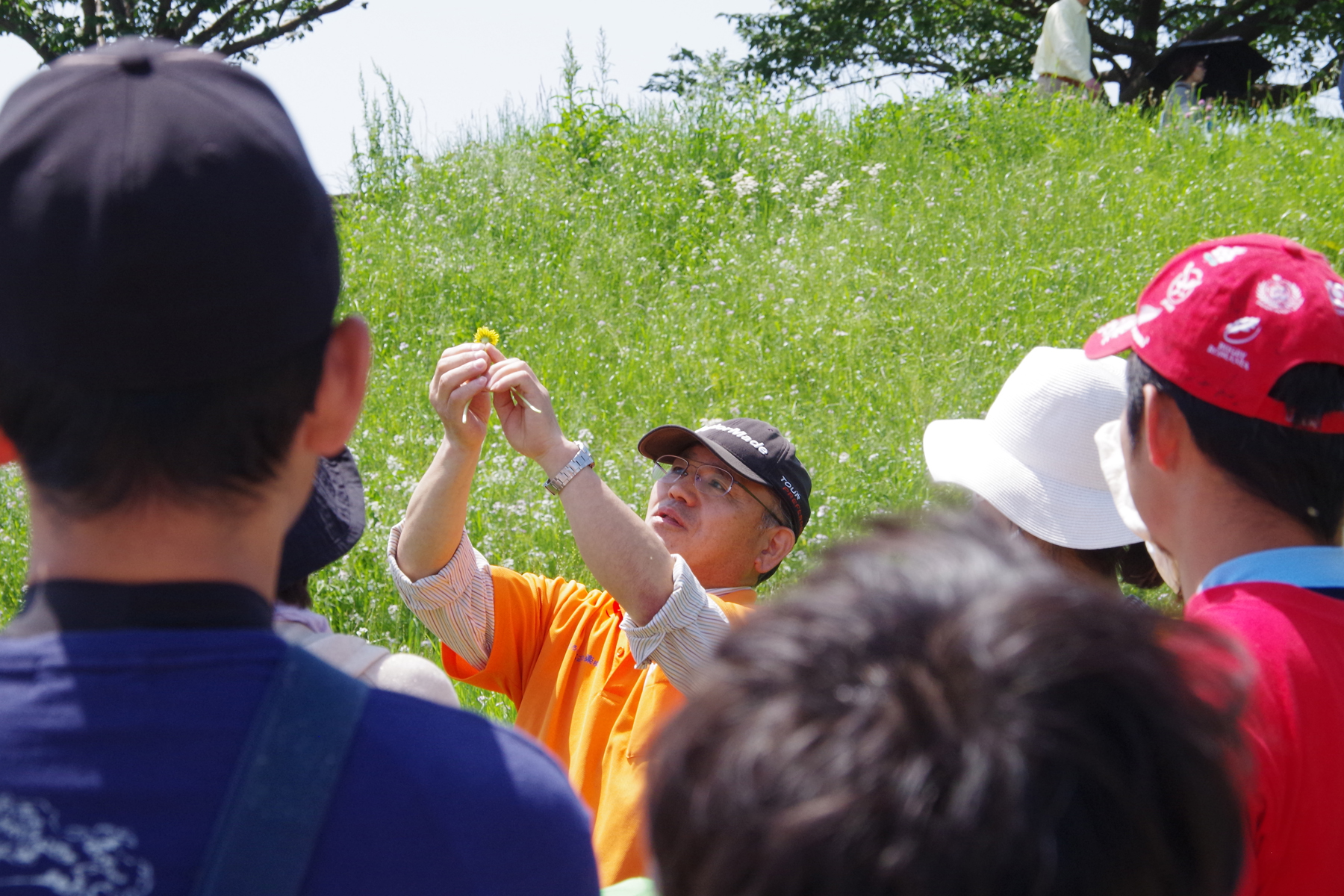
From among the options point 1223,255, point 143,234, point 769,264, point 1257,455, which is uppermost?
point 143,234

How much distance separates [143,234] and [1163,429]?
1.31 m

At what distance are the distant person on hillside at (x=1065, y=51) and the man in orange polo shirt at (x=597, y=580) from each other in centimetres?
931

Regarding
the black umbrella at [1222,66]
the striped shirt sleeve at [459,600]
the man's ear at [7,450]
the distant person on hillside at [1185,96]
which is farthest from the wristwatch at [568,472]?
the black umbrella at [1222,66]

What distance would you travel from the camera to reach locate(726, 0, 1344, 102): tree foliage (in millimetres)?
19422

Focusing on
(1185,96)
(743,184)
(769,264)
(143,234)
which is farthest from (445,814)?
(1185,96)

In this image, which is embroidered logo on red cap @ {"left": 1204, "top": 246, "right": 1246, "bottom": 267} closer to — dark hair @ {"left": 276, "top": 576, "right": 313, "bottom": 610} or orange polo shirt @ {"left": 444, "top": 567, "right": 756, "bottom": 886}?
dark hair @ {"left": 276, "top": 576, "right": 313, "bottom": 610}

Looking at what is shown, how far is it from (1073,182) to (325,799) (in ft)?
27.6

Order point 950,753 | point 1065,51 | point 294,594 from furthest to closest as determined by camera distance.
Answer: point 1065,51, point 294,594, point 950,753

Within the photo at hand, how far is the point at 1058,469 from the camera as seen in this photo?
8.53ft

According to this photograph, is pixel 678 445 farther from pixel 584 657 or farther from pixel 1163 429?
pixel 1163 429

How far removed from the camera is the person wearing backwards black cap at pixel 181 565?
842 millimetres

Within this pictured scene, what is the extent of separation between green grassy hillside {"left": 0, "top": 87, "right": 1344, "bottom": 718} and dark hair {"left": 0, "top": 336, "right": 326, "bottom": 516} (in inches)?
131

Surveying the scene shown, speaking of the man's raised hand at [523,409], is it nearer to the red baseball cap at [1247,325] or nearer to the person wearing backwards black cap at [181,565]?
the red baseball cap at [1247,325]

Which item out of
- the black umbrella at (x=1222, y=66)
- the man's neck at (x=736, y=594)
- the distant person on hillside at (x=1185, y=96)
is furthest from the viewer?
the black umbrella at (x=1222, y=66)
